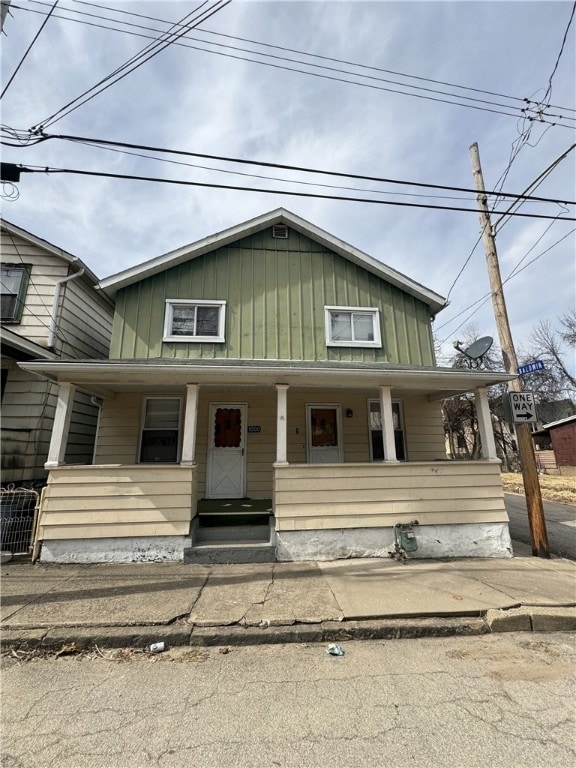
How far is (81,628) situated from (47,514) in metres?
2.76

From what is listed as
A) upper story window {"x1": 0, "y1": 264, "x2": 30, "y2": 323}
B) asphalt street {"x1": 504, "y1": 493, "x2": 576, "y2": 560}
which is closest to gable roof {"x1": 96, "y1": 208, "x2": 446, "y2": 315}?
upper story window {"x1": 0, "y1": 264, "x2": 30, "y2": 323}

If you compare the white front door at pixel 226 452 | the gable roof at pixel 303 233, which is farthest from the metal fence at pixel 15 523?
the gable roof at pixel 303 233

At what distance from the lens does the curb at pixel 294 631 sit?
3428 mm

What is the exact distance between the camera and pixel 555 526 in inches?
349

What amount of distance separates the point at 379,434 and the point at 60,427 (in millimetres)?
6480

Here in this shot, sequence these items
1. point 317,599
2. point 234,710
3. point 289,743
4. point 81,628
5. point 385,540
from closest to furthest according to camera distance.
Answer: point 289,743 < point 234,710 < point 81,628 < point 317,599 < point 385,540

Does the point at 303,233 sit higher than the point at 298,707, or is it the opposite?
the point at 303,233

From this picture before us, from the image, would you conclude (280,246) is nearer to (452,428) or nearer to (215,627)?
(215,627)

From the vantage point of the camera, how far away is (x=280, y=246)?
8695 mm

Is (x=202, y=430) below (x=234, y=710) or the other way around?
the other way around

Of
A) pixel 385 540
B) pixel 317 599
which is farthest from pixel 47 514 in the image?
pixel 385 540

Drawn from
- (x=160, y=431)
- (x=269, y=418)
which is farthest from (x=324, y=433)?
(x=160, y=431)

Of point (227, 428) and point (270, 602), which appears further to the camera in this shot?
point (227, 428)

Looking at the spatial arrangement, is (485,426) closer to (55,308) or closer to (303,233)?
(303,233)
